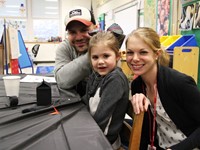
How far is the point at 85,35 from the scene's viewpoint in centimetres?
146

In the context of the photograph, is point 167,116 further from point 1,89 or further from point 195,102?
point 1,89

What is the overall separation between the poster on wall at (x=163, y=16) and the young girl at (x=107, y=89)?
2415 mm

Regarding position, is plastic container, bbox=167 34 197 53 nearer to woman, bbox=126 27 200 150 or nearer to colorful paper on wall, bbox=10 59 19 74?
woman, bbox=126 27 200 150

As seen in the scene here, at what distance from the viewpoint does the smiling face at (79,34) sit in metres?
1.45

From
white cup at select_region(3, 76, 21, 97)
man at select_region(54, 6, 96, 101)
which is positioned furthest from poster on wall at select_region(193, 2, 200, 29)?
white cup at select_region(3, 76, 21, 97)

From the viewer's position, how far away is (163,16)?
346cm

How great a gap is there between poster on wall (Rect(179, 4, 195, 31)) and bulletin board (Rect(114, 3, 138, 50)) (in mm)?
1903

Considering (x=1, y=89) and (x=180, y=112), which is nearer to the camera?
(x=180, y=112)

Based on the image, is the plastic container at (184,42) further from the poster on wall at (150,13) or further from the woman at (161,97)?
the woman at (161,97)

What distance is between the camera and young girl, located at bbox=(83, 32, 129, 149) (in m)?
0.98

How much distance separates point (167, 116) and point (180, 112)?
84 millimetres

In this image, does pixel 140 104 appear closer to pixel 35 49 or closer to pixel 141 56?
pixel 141 56

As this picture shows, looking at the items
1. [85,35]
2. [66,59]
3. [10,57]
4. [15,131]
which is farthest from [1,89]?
[10,57]

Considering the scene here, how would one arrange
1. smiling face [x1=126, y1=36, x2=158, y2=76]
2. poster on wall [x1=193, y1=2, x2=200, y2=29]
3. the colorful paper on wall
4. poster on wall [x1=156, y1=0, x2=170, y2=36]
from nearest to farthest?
smiling face [x1=126, y1=36, x2=158, y2=76]
poster on wall [x1=193, y1=2, x2=200, y2=29]
poster on wall [x1=156, y1=0, x2=170, y2=36]
the colorful paper on wall
